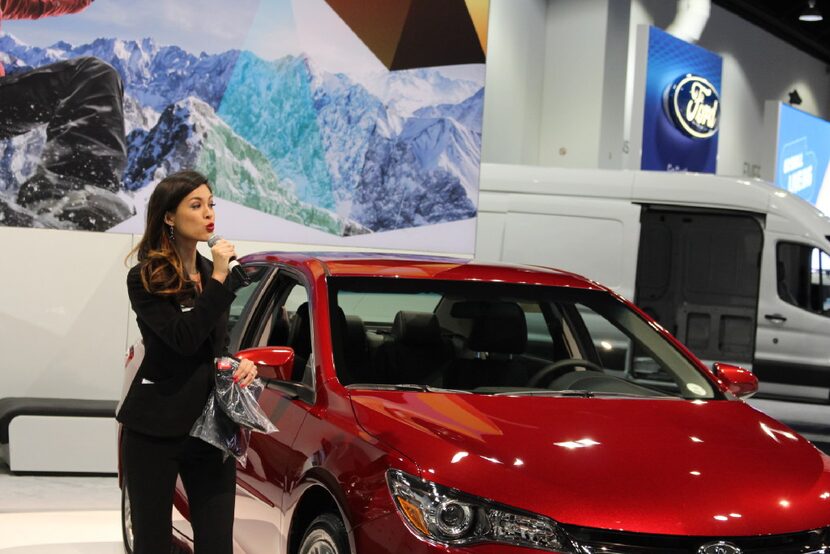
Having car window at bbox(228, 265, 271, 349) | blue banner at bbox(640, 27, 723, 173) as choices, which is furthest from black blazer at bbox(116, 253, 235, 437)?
blue banner at bbox(640, 27, 723, 173)

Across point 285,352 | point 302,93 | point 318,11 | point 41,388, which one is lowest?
point 41,388

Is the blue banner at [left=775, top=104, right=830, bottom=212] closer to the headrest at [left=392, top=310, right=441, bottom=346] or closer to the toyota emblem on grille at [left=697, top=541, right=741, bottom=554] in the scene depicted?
the headrest at [left=392, top=310, right=441, bottom=346]

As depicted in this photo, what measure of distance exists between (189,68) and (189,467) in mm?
4785

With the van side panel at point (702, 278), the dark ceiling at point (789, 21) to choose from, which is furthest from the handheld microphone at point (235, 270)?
the dark ceiling at point (789, 21)

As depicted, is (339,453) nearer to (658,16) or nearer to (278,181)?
(278,181)

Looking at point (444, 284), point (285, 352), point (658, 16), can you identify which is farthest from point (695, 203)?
point (285, 352)

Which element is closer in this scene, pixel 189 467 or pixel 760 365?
pixel 189 467

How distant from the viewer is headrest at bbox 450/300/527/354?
402cm

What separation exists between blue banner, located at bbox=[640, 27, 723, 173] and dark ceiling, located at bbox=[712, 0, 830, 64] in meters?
2.32

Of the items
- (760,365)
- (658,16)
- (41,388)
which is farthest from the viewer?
(658,16)

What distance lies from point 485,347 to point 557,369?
0.26 m

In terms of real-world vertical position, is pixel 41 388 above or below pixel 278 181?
below

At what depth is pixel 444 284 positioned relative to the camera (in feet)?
13.1

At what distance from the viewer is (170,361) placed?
3086mm
